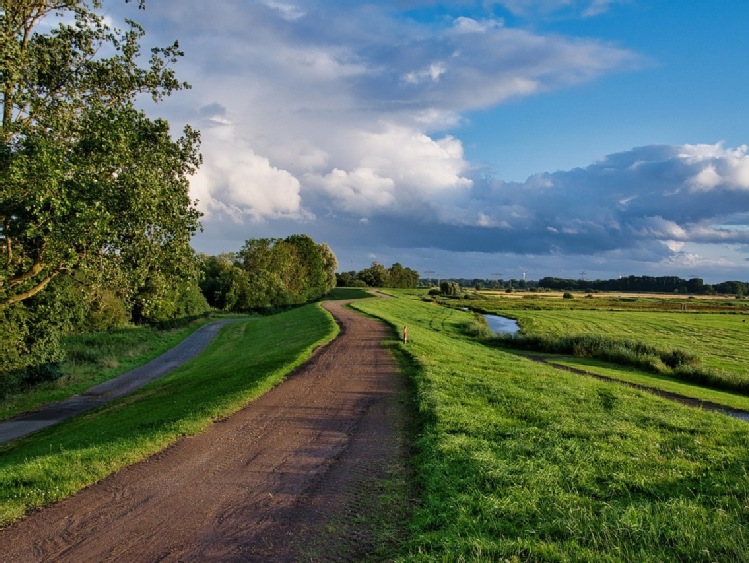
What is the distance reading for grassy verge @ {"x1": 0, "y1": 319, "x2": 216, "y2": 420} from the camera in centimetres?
2819

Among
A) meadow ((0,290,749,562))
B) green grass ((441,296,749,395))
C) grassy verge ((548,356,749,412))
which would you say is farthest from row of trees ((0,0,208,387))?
green grass ((441,296,749,395))

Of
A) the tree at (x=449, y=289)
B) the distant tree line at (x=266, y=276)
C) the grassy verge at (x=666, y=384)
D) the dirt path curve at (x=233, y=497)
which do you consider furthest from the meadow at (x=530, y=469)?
the tree at (x=449, y=289)

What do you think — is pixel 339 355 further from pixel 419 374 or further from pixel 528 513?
pixel 528 513

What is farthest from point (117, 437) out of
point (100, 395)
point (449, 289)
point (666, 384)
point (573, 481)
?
point (449, 289)

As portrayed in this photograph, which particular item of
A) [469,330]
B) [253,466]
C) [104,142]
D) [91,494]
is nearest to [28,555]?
[91,494]

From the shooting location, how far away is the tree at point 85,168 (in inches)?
554

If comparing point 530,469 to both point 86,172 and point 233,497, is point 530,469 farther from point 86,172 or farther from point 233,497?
point 86,172

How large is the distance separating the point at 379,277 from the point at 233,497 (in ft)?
513

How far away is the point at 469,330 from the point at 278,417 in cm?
4493

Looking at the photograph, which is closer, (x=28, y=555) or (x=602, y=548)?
(x=602, y=548)

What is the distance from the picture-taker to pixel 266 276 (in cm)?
9081

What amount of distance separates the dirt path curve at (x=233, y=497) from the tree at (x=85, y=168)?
7.74m

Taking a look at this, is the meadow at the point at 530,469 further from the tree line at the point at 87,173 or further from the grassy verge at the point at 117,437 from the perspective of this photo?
the tree line at the point at 87,173

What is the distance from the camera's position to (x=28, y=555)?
6.53 metres
